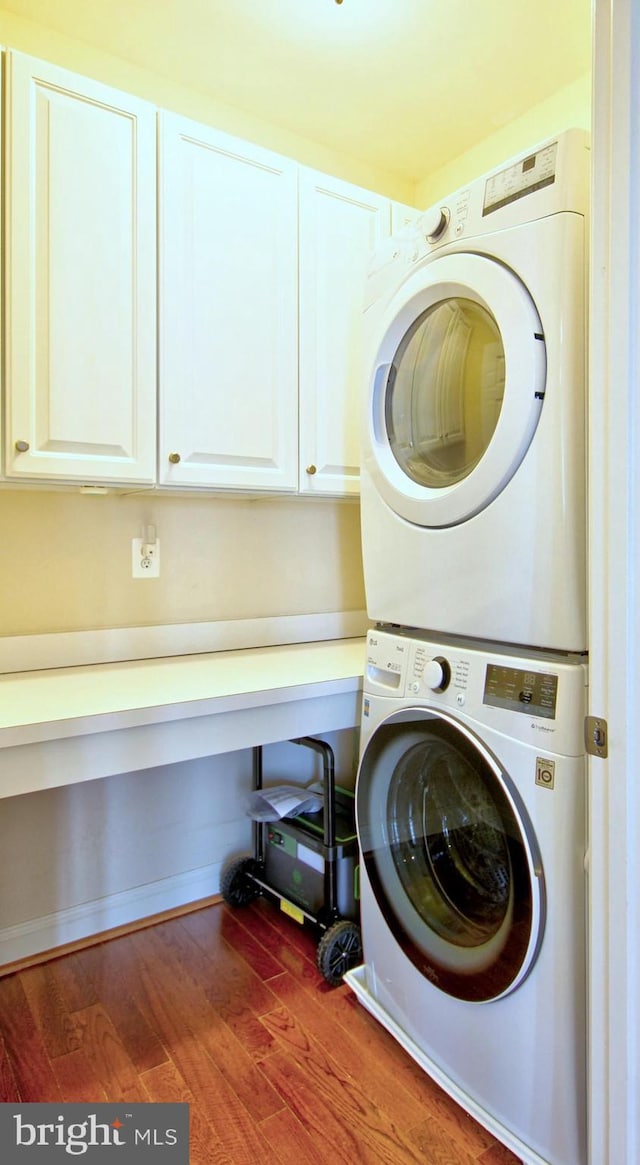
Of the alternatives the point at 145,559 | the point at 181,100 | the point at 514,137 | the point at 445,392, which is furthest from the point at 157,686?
the point at 514,137

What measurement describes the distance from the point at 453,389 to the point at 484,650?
53 centimetres

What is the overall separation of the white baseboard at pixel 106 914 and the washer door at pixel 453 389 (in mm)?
1393

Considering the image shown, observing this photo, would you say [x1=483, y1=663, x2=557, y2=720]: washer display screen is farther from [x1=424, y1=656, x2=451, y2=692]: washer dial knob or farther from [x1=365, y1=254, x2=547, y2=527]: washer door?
[x1=365, y1=254, x2=547, y2=527]: washer door

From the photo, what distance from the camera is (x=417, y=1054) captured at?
1328mm

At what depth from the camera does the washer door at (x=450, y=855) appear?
109cm

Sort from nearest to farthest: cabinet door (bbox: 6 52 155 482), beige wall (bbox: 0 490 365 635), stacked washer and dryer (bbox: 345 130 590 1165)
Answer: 1. stacked washer and dryer (bbox: 345 130 590 1165)
2. cabinet door (bbox: 6 52 155 482)
3. beige wall (bbox: 0 490 365 635)

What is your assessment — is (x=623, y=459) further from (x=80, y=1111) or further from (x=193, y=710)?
(x=80, y=1111)

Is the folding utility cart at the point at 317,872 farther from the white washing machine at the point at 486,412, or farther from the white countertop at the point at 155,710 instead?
the white washing machine at the point at 486,412

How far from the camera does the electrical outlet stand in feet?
6.02

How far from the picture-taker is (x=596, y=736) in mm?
943

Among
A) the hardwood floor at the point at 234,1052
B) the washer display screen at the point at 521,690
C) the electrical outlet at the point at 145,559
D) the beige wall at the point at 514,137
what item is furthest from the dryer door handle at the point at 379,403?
the hardwood floor at the point at 234,1052

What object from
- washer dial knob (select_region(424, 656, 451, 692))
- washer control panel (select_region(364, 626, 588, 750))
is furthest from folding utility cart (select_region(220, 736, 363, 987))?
washer dial knob (select_region(424, 656, 451, 692))

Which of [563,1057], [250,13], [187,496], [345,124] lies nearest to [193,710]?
[187,496]

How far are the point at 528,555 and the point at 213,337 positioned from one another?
103 cm
